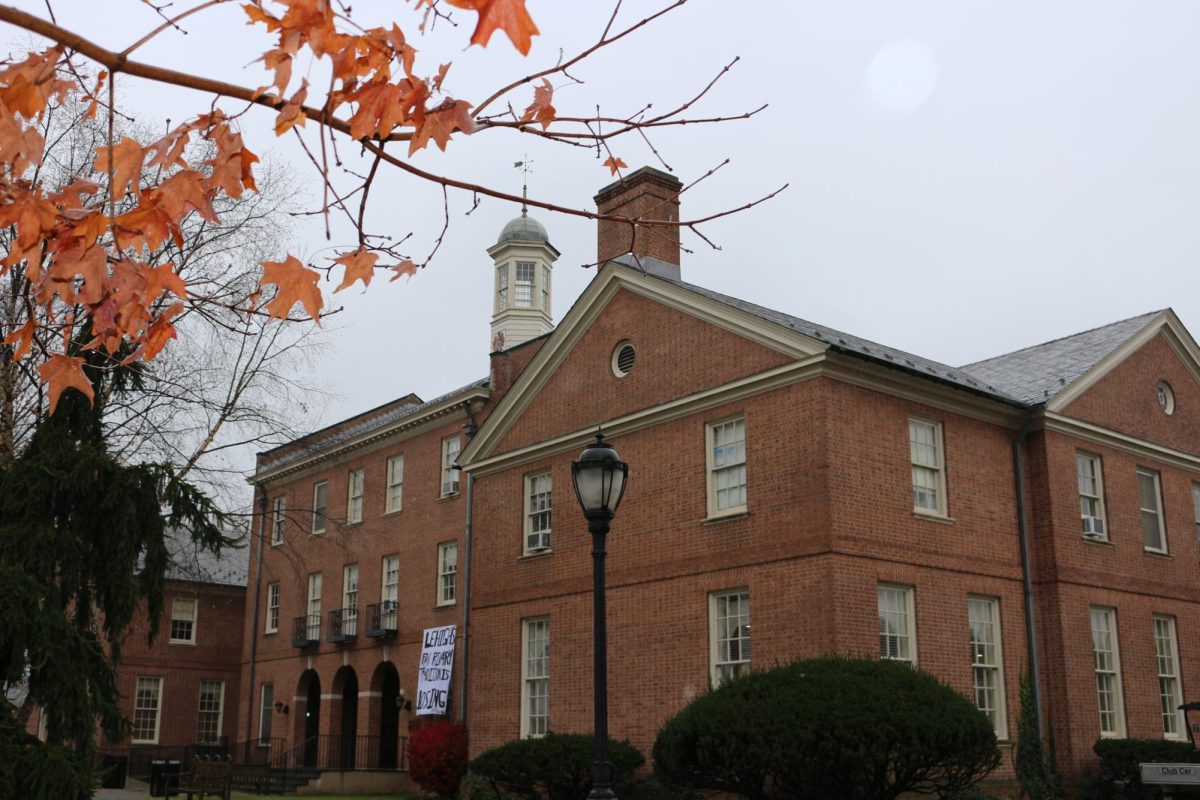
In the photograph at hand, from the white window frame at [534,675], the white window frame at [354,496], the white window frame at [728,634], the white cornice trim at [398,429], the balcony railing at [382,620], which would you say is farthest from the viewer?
the white window frame at [354,496]

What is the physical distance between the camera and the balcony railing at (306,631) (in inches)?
1395

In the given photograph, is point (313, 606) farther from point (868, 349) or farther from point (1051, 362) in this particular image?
point (1051, 362)

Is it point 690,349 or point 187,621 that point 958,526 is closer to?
point 690,349

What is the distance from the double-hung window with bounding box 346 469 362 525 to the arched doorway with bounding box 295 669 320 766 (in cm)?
482

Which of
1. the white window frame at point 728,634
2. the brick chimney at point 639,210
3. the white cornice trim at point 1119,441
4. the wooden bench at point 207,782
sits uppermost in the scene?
the brick chimney at point 639,210

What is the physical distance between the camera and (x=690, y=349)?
21.6 meters

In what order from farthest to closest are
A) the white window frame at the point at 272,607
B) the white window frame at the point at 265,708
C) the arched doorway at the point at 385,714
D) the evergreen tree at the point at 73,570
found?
the white window frame at the point at 272,607 < the white window frame at the point at 265,708 < the arched doorway at the point at 385,714 < the evergreen tree at the point at 73,570

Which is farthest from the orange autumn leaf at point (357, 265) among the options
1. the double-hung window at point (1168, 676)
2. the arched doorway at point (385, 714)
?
the arched doorway at point (385, 714)

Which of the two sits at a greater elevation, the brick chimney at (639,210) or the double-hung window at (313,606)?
the brick chimney at (639,210)

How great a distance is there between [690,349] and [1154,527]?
1040 centimetres

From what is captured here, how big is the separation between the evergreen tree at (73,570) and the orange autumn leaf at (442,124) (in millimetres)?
8642

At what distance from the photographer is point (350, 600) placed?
114 feet

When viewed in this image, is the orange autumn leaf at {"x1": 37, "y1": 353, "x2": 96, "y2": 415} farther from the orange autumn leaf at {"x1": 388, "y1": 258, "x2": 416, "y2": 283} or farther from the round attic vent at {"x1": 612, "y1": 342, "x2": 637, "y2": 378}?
the round attic vent at {"x1": 612, "y1": 342, "x2": 637, "y2": 378}

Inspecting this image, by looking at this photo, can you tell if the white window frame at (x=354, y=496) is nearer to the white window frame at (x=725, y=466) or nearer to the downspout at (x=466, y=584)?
the downspout at (x=466, y=584)
